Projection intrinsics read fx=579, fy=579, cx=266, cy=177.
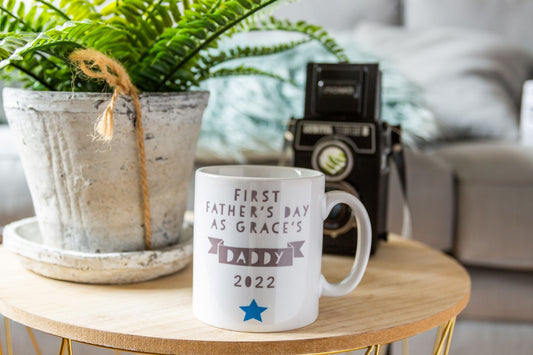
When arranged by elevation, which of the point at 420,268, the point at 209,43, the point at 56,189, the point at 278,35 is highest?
the point at 278,35

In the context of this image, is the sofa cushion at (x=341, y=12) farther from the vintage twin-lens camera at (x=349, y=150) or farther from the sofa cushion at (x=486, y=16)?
the vintage twin-lens camera at (x=349, y=150)

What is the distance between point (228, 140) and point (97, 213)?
0.70 metres

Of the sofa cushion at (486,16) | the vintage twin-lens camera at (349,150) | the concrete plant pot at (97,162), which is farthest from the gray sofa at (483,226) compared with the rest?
the concrete plant pot at (97,162)

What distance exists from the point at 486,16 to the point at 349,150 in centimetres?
131

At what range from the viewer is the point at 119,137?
55 centimetres

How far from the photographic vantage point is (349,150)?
0.72 metres

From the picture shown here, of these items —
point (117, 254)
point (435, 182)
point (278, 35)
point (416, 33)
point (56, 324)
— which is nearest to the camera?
point (56, 324)

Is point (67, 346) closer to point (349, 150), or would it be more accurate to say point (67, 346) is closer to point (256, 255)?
point (256, 255)

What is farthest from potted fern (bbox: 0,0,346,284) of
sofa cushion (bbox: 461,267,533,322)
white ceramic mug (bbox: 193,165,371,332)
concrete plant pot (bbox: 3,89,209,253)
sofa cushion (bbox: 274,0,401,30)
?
sofa cushion (bbox: 274,0,401,30)

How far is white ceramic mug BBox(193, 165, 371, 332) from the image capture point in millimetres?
454

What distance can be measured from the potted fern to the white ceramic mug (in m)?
0.12

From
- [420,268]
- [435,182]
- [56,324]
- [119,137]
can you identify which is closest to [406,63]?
[435,182]

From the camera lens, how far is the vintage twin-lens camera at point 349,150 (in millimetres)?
718

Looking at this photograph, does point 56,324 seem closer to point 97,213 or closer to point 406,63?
point 97,213
